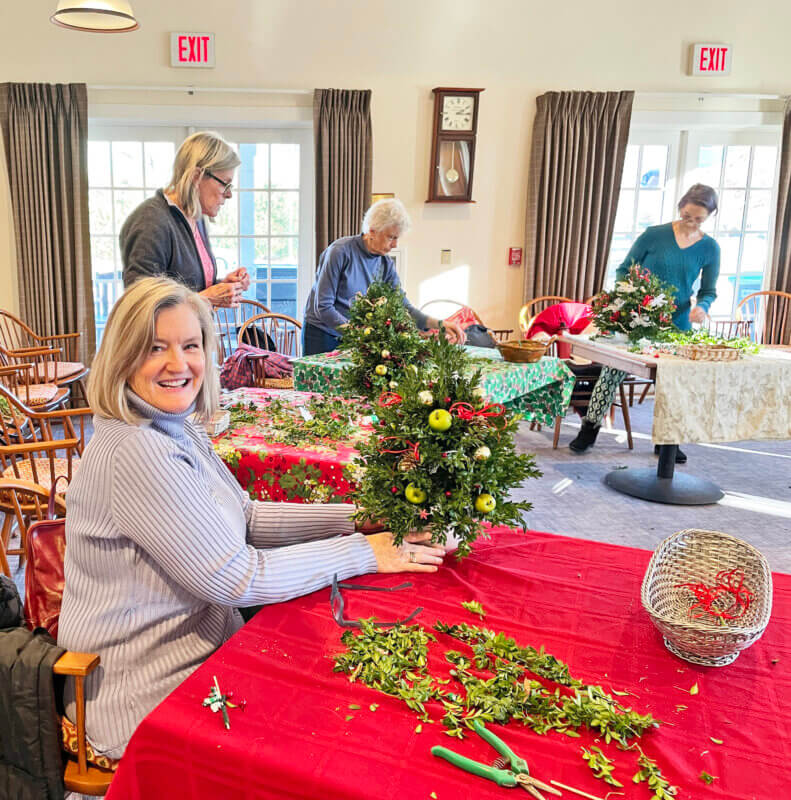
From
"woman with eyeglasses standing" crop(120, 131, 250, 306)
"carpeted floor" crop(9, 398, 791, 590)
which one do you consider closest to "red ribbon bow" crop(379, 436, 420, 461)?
"woman with eyeglasses standing" crop(120, 131, 250, 306)

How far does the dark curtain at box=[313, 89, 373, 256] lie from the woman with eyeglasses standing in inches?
109

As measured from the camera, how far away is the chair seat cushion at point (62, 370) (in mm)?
4469

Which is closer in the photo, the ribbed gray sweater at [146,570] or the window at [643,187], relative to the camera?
the ribbed gray sweater at [146,570]

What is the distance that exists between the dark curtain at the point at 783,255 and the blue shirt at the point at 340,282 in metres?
3.60

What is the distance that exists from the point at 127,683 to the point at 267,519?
1.39 feet

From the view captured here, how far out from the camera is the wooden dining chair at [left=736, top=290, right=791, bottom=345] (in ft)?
19.4

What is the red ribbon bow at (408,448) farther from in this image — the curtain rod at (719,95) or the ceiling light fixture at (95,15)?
the curtain rod at (719,95)

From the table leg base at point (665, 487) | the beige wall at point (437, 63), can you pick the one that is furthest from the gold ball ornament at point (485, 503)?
the beige wall at point (437, 63)

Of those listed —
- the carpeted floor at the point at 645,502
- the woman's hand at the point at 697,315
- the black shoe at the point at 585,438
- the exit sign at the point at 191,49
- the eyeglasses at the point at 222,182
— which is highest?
the exit sign at the point at 191,49

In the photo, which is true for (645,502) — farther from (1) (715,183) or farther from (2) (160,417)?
(1) (715,183)

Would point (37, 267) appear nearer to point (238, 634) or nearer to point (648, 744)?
point (238, 634)

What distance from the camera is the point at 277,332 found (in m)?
5.07

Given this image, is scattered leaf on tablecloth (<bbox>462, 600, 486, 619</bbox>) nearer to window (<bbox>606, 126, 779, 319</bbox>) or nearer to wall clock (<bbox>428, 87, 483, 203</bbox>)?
wall clock (<bbox>428, 87, 483, 203</bbox>)

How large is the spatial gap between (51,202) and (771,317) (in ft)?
18.1
